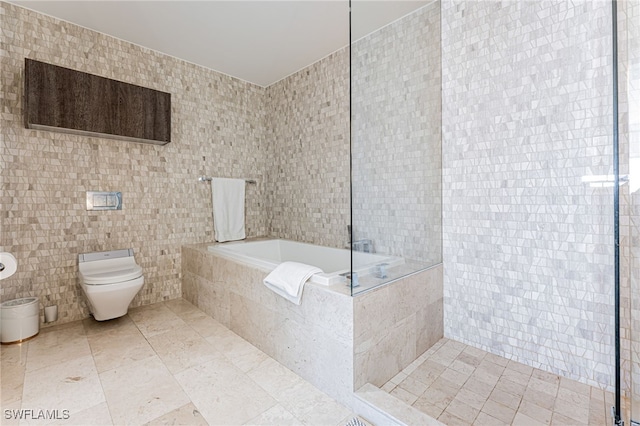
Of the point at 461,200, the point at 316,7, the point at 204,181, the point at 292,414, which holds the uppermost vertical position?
the point at 316,7

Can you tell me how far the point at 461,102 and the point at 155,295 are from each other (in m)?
3.30

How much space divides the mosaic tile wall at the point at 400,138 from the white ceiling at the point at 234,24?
17 cm

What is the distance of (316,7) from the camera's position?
7.65ft

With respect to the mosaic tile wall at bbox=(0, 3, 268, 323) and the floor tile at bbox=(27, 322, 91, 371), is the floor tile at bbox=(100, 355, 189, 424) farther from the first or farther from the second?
the mosaic tile wall at bbox=(0, 3, 268, 323)

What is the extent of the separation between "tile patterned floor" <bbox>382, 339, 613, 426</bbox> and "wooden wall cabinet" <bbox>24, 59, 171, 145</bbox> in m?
2.88

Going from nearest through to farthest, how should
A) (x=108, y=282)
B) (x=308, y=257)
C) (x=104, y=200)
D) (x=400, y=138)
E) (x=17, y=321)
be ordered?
(x=400, y=138)
(x=17, y=321)
(x=108, y=282)
(x=104, y=200)
(x=308, y=257)

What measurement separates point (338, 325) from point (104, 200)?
8.13ft

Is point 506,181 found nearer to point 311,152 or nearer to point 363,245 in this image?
point 363,245

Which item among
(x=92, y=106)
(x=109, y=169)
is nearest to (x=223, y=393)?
(x=109, y=169)

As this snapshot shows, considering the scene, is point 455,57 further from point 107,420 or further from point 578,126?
point 107,420

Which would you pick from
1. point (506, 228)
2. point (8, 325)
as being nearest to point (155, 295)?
point (8, 325)

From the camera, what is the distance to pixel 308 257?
3.10 metres
